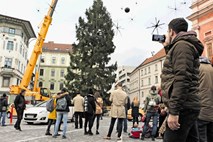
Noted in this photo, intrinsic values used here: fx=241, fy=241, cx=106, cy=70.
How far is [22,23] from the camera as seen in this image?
4978 cm

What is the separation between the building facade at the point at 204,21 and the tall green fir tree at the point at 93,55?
42.5ft

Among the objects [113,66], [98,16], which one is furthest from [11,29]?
[113,66]

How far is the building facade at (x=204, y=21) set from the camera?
2730 cm

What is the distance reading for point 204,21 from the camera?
28.4 m

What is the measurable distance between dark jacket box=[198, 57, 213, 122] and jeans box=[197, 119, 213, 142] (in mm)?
79

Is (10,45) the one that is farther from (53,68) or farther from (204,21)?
(204,21)

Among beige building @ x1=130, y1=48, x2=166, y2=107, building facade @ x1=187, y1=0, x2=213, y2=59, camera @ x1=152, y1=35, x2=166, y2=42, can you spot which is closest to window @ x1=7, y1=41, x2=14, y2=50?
beige building @ x1=130, y1=48, x2=166, y2=107

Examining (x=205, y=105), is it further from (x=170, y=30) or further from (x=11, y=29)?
(x=11, y=29)

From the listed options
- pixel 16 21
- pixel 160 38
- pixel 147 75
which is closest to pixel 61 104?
pixel 160 38

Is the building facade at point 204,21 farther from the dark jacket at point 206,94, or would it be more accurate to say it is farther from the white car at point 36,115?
the dark jacket at point 206,94

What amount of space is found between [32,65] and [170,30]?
1856 cm

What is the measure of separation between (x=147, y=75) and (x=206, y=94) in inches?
2605

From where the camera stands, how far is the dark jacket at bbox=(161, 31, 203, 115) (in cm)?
260

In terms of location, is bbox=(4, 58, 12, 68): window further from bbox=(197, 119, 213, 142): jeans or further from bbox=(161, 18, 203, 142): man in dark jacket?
bbox=(161, 18, 203, 142): man in dark jacket
